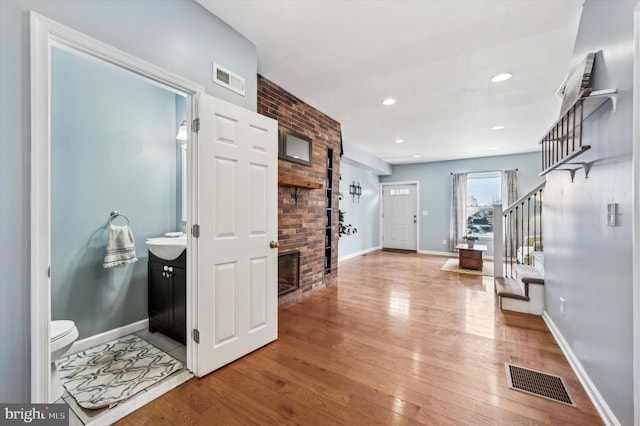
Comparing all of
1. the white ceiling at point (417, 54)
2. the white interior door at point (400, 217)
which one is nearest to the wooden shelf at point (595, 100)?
the white ceiling at point (417, 54)

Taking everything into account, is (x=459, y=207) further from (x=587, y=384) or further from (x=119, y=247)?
(x=119, y=247)

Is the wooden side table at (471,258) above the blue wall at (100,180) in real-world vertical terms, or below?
below

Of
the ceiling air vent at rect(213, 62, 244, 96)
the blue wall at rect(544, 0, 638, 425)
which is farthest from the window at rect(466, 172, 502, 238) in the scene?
the ceiling air vent at rect(213, 62, 244, 96)

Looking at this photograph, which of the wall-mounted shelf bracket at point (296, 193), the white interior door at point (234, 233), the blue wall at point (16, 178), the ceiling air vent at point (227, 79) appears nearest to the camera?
the blue wall at point (16, 178)

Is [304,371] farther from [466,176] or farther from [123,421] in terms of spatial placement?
[466,176]

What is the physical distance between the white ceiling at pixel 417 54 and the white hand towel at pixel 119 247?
6.53 ft

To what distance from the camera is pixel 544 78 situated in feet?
9.64

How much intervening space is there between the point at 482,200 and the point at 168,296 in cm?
746

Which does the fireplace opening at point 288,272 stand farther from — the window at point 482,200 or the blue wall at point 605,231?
the window at point 482,200

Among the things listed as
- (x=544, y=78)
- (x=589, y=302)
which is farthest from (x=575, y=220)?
(x=544, y=78)

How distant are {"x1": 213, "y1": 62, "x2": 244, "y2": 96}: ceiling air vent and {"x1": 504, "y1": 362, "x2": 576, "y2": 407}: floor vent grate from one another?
3.02m

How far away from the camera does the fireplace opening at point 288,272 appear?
10.7 ft

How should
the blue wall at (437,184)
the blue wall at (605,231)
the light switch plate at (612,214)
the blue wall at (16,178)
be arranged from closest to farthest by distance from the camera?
the blue wall at (16,178) < the blue wall at (605,231) < the light switch plate at (612,214) < the blue wall at (437,184)

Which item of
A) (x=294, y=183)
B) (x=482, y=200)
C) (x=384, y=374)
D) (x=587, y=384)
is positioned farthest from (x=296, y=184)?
(x=482, y=200)
